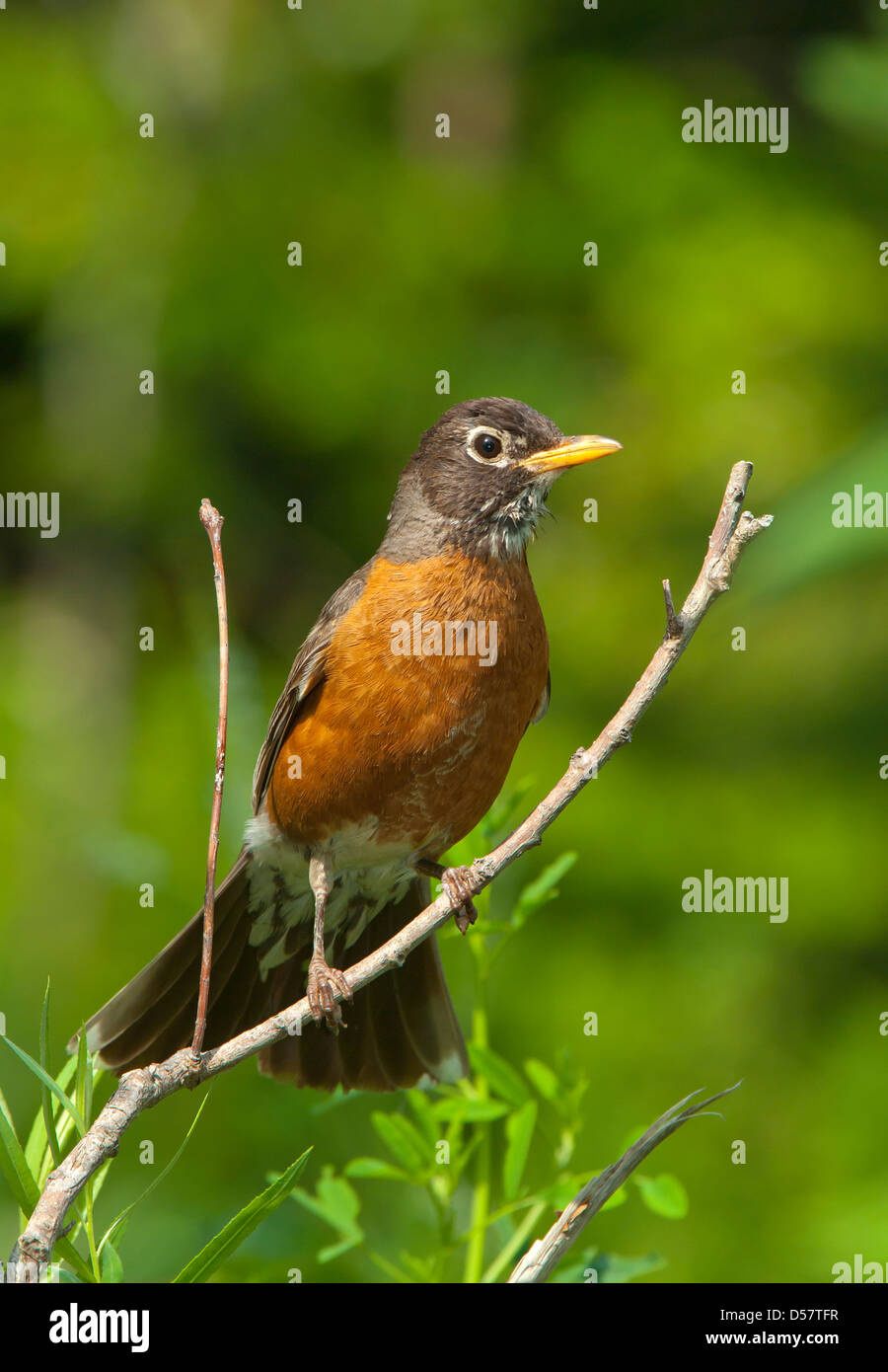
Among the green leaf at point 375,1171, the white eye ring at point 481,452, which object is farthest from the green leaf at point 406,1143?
the white eye ring at point 481,452

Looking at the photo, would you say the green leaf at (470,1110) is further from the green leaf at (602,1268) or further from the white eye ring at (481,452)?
the white eye ring at (481,452)

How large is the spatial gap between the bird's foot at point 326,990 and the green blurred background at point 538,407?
2.10m

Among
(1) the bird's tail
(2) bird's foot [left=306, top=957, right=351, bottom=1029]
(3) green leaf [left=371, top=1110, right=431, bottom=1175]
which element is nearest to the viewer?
(3) green leaf [left=371, top=1110, right=431, bottom=1175]

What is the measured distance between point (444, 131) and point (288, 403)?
7.75 ft

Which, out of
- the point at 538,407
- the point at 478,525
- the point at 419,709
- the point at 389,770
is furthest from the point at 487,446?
the point at 538,407

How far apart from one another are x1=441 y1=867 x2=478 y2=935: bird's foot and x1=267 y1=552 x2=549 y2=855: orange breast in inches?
17.2

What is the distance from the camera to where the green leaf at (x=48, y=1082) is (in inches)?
65.4

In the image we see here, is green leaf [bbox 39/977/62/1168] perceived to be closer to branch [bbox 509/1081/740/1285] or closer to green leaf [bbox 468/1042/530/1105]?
branch [bbox 509/1081/740/1285]

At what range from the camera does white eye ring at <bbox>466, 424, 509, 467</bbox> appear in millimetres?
3953

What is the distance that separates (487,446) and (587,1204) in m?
2.41

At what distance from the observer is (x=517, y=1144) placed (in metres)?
2.61

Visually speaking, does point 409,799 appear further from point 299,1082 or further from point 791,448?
point 791,448

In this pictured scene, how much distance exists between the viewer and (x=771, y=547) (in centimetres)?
509

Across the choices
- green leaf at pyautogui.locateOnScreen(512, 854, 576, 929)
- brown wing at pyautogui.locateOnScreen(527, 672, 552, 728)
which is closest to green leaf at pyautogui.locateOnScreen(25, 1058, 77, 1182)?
green leaf at pyautogui.locateOnScreen(512, 854, 576, 929)
